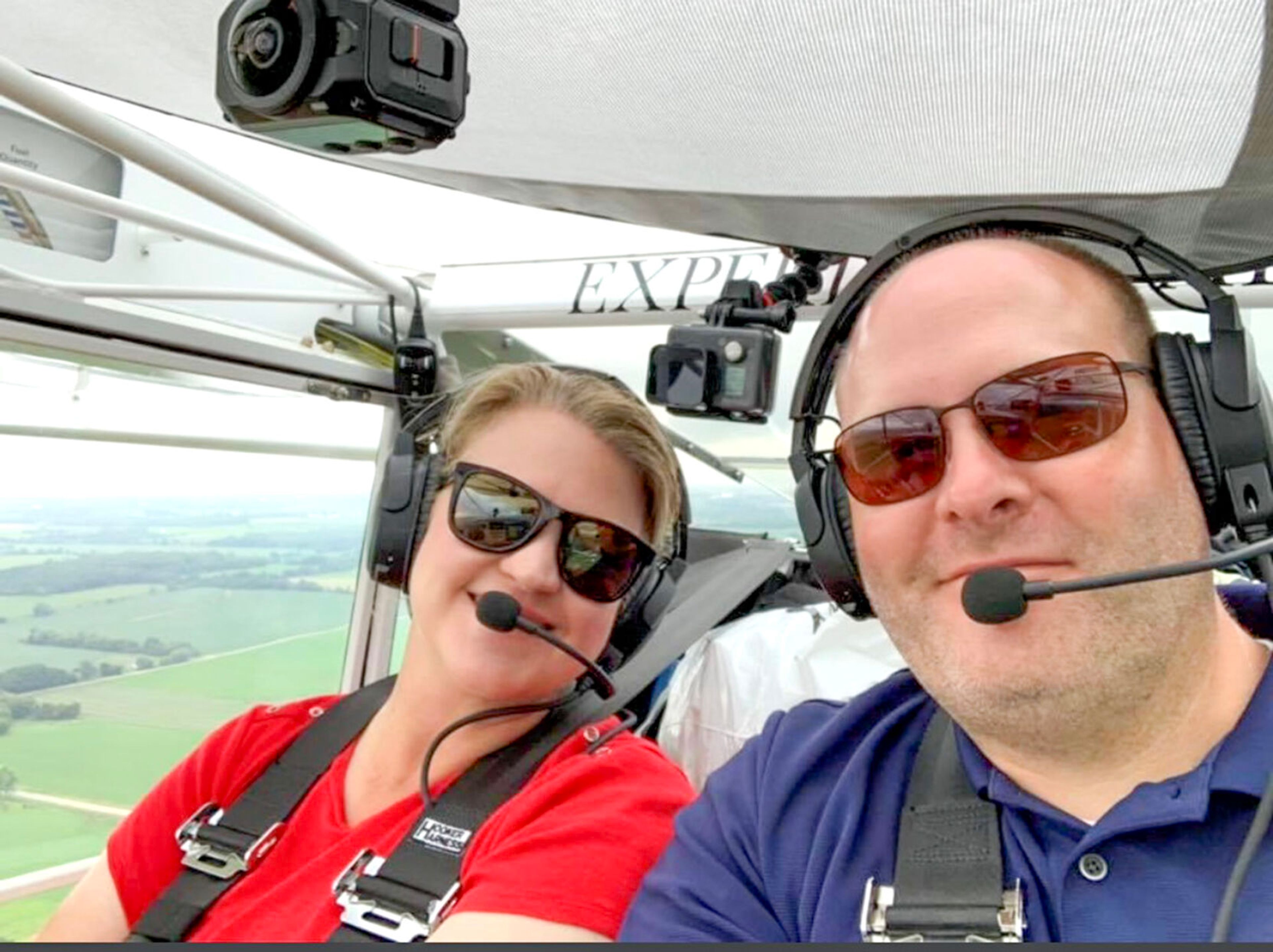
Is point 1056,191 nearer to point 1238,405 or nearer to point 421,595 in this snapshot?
point 1238,405

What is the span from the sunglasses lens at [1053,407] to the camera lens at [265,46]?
533 millimetres

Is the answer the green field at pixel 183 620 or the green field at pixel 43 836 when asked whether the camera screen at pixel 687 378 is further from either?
the green field at pixel 43 836

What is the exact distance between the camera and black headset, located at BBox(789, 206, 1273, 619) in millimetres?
690

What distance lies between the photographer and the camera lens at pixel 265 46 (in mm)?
658

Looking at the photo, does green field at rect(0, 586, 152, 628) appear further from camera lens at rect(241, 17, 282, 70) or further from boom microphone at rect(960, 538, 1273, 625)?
boom microphone at rect(960, 538, 1273, 625)

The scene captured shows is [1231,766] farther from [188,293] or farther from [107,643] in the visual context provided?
[107,643]

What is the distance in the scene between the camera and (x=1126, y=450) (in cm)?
71

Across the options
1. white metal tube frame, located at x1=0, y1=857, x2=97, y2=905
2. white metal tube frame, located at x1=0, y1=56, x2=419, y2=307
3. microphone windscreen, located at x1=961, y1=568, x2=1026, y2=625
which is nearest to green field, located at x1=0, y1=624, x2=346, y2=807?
white metal tube frame, located at x1=0, y1=857, x2=97, y2=905

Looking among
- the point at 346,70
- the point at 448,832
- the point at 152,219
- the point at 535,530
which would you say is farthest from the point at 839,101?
the point at 152,219

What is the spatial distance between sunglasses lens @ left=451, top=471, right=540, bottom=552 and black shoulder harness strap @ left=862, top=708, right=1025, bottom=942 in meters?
0.51

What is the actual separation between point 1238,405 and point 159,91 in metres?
1.11

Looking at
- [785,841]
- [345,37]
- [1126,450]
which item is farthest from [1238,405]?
[345,37]

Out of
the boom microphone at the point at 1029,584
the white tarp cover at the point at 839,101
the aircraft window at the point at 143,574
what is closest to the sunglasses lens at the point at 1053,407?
the boom microphone at the point at 1029,584

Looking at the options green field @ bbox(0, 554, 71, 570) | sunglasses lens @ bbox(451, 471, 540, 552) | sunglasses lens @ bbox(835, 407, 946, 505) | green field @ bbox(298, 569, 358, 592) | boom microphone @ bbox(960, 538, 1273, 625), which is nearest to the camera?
boom microphone @ bbox(960, 538, 1273, 625)
